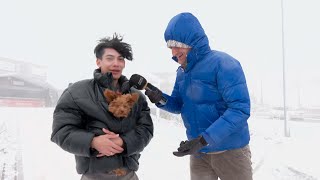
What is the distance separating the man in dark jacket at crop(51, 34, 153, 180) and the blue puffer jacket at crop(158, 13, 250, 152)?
47cm

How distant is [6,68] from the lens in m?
36.4

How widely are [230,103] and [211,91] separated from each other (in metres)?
0.23

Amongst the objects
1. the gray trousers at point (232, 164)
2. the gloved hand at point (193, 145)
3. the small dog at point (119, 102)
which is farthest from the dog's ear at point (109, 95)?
the gray trousers at point (232, 164)

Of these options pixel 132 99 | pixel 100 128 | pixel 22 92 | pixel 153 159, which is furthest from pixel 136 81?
pixel 22 92

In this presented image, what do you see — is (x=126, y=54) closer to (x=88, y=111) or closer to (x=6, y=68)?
(x=88, y=111)

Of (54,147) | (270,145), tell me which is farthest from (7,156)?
(270,145)

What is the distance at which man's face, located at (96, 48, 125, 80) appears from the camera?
240 cm

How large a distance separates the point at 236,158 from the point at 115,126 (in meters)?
1.12

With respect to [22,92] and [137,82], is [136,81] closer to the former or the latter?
[137,82]

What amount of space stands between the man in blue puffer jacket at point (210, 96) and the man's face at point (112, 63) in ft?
1.19

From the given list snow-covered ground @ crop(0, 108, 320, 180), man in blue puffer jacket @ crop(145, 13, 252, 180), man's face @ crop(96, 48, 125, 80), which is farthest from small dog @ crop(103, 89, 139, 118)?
snow-covered ground @ crop(0, 108, 320, 180)

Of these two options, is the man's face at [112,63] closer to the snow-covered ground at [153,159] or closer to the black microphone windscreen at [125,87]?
the black microphone windscreen at [125,87]

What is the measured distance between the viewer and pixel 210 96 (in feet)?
7.73

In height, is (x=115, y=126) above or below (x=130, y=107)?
below
